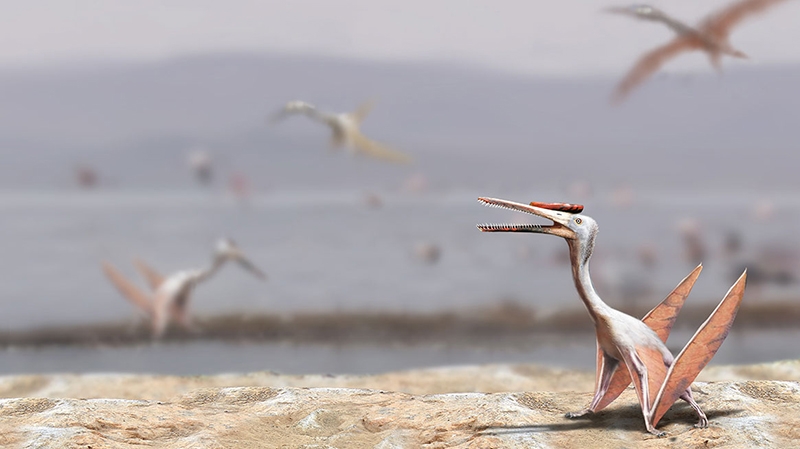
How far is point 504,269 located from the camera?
287 centimetres

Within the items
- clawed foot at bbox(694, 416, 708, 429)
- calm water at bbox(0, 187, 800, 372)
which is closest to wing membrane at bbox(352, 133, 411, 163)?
calm water at bbox(0, 187, 800, 372)

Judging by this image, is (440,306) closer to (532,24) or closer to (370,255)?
(370,255)

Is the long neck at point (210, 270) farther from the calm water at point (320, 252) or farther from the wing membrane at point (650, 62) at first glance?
the wing membrane at point (650, 62)

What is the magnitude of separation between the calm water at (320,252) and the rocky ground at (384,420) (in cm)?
59

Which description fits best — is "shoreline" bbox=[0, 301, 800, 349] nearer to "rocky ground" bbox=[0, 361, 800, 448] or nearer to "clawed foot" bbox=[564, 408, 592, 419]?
"rocky ground" bbox=[0, 361, 800, 448]

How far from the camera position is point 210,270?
9.12 ft

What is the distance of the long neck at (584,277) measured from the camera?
1.66 meters

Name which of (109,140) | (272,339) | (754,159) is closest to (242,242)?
(272,339)

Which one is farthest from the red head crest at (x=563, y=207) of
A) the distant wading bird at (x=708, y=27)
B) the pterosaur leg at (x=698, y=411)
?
the distant wading bird at (x=708, y=27)

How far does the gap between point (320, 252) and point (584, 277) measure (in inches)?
55.8

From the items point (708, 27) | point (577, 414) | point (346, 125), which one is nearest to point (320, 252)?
point (346, 125)

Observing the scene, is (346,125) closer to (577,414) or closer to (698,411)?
(577,414)

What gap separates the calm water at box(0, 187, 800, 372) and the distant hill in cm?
10

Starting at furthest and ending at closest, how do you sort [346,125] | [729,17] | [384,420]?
[346,125], [729,17], [384,420]
